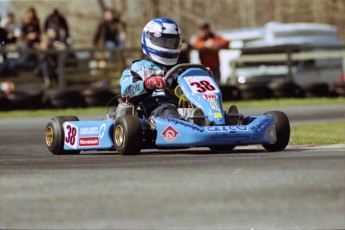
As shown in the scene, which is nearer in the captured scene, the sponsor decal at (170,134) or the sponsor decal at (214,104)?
the sponsor decal at (170,134)

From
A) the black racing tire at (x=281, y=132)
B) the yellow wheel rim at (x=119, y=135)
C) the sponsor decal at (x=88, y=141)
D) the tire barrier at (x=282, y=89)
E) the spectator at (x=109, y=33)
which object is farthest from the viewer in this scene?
the tire barrier at (x=282, y=89)

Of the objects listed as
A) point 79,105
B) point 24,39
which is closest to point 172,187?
point 79,105

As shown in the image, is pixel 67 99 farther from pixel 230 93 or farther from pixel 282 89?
pixel 282 89

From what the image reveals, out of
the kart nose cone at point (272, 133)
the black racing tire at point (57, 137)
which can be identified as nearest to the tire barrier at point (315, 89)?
the black racing tire at point (57, 137)

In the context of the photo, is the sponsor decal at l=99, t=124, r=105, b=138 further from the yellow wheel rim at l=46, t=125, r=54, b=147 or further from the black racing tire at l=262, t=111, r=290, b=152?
the black racing tire at l=262, t=111, r=290, b=152

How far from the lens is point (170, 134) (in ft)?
29.2

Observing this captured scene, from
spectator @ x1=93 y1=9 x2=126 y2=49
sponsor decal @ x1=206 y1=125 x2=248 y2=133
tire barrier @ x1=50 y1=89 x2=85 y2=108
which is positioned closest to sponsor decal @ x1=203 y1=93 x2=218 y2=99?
sponsor decal @ x1=206 y1=125 x2=248 y2=133

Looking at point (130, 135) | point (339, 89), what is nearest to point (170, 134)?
point (130, 135)

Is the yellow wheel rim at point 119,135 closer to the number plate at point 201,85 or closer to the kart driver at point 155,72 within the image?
the kart driver at point 155,72

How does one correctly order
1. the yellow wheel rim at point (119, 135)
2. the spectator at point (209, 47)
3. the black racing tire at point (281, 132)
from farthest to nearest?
the spectator at point (209, 47), the black racing tire at point (281, 132), the yellow wheel rim at point (119, 135)

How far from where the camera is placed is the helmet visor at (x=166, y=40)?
1004 centimetres

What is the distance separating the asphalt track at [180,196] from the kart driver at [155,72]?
2.41 metres

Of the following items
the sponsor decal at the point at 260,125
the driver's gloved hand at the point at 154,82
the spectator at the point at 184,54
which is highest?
the driver's gloved hand at the point at 154,82

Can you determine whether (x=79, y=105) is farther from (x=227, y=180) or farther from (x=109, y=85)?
(x=227, y=180)
